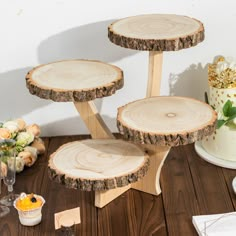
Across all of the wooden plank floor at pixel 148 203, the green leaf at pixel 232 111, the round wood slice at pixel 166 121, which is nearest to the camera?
the round wood slice at pixel 166 121

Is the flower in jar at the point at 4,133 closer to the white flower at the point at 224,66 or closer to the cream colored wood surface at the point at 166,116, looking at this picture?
the cream colored wood surface at the point at 166,116

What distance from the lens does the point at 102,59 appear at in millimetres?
2357

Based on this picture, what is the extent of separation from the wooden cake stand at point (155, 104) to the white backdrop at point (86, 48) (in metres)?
0.17

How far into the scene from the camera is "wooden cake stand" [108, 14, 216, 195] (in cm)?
176

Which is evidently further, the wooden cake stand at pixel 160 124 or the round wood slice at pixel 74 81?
the round wood slice at pixel 74 81

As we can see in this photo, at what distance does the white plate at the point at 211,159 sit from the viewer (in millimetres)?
2180

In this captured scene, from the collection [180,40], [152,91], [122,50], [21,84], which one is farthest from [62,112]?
[180,40]

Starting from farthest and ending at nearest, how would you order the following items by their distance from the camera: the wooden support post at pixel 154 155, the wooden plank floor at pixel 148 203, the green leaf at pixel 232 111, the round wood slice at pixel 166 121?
the green leaf at pixel 232 111
the wooden support post at pixel 154 155
the wooden plank floor at pixel 148 203
the round wood slice at pixel 166 121

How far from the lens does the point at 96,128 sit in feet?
6.72

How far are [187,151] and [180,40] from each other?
542 millimetres

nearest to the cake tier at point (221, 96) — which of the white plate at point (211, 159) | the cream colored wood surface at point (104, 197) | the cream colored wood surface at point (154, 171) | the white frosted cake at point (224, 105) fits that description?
the white frosted cake at point (224, 105)

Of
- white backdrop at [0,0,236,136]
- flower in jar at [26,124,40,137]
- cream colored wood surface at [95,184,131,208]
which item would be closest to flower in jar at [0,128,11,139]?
flower in jar at [26,124,40,137]

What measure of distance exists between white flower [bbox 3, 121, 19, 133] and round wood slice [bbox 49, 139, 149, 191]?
34cm

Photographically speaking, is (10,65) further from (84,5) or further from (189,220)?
(189,220)
